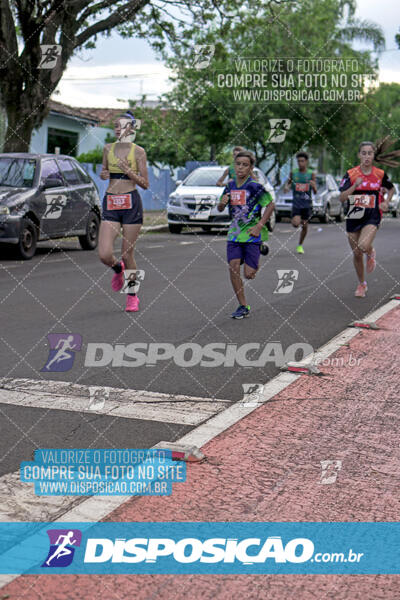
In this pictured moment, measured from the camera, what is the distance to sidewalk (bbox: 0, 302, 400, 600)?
3.18 m

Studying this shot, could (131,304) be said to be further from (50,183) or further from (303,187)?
(303,187)

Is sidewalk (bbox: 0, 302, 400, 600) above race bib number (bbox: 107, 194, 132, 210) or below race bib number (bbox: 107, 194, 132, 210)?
below

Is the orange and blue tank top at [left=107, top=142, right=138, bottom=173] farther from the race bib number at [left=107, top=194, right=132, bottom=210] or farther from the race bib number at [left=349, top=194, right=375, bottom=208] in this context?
the race bib number at [left=349, top=194, right=375, bottom=208]

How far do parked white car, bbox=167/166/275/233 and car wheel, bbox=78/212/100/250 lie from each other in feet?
18.0

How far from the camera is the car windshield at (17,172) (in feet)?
52.1

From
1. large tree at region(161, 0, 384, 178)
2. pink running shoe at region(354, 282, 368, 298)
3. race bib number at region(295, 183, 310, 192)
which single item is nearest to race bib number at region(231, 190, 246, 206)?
pink running shoe at region(354, 282, 368, 298)

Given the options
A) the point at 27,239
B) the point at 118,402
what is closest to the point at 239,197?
the point at 118,402

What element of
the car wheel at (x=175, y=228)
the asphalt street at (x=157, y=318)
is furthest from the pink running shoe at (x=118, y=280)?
the car wheel at (x=175, y=228)

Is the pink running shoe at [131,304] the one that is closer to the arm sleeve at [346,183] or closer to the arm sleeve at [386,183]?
the arm sleeve at [346,183]

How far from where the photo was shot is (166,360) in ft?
23.4

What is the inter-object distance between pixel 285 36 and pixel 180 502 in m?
39.3

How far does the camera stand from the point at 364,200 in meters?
10.9

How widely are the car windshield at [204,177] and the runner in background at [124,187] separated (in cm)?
1478

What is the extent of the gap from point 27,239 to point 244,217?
6744 mm
